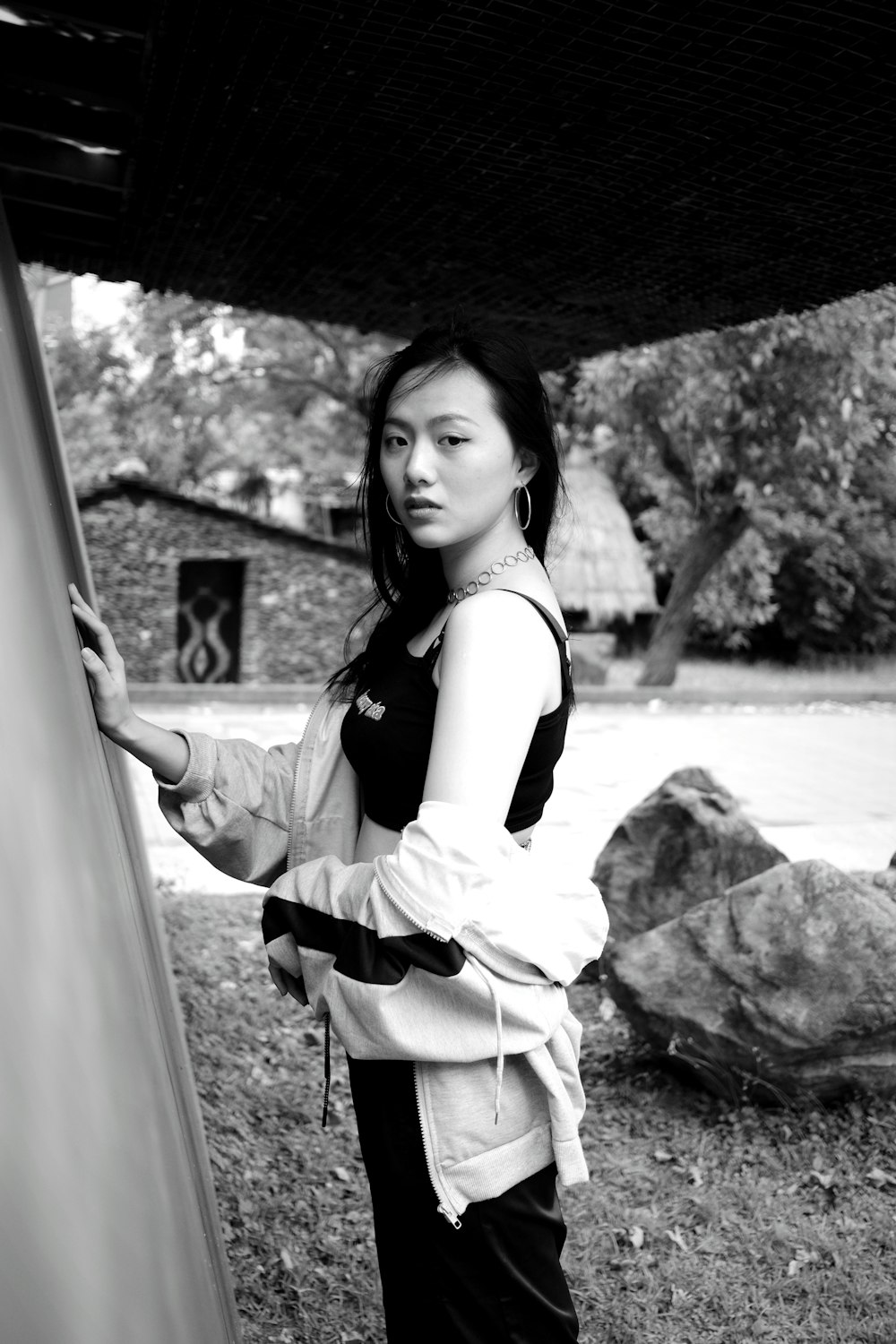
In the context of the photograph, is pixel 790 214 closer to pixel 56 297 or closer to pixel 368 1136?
pixel 368 1136

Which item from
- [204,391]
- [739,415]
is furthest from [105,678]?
[204,391]

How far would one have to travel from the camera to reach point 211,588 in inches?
760

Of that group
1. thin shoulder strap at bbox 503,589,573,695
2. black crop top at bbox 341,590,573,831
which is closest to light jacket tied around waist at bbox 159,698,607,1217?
black crop top at bbox 341,590,573,831

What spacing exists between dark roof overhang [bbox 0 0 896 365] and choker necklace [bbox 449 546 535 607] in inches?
39.6

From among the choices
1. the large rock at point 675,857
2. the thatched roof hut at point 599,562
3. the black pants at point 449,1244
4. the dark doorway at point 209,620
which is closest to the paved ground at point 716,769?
the large rock at point 675,857

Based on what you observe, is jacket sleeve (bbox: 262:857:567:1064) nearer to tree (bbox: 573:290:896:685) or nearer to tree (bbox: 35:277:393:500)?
tree (bbox: 573:290:896:685)

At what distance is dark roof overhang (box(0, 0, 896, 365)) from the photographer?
2.26 m

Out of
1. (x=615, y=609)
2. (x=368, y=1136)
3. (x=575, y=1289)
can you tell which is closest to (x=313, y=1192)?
(x=575, y=1289)

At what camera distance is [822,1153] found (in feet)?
12.8

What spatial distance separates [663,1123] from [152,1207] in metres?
3.34

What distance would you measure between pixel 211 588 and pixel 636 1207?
16425 millimetres

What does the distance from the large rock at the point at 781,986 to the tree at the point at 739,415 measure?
741 cm

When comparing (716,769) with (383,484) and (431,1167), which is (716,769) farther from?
(431,1167)

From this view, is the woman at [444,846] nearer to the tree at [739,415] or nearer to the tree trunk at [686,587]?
the tree at [739,415]
